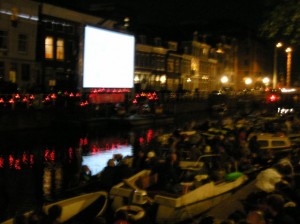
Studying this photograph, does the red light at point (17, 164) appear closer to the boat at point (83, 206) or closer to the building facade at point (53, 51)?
the building facade at point (53, 51)

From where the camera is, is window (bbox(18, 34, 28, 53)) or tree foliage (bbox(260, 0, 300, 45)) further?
window (bbox(18, 34, 28, 53))

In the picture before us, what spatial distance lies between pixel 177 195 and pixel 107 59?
88.2ft

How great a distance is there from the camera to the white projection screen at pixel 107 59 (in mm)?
34250

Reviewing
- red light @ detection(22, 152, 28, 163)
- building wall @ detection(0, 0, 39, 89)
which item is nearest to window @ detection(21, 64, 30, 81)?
building wall @ detection(0, 0, 39, 89)

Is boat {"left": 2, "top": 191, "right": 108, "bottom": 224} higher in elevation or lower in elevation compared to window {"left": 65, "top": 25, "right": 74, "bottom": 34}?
lower

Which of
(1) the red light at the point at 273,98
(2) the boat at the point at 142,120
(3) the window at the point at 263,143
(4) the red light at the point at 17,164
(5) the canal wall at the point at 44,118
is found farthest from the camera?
(1) the red light at the point at 273,98

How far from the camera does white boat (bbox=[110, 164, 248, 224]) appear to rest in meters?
10.2

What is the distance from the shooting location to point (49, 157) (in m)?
22.2

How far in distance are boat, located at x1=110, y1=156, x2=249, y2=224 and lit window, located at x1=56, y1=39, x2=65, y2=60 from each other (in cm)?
3309

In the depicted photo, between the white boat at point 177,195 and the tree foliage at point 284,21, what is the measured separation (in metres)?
6.09

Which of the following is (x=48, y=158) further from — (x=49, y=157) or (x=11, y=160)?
(x=11, y=160)

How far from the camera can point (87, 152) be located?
80.1 feet

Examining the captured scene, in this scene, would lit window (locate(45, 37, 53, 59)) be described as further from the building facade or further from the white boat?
the white boat

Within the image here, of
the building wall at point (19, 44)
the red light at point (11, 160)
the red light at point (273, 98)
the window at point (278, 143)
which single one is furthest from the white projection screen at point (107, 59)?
the window at point (278, 143)
